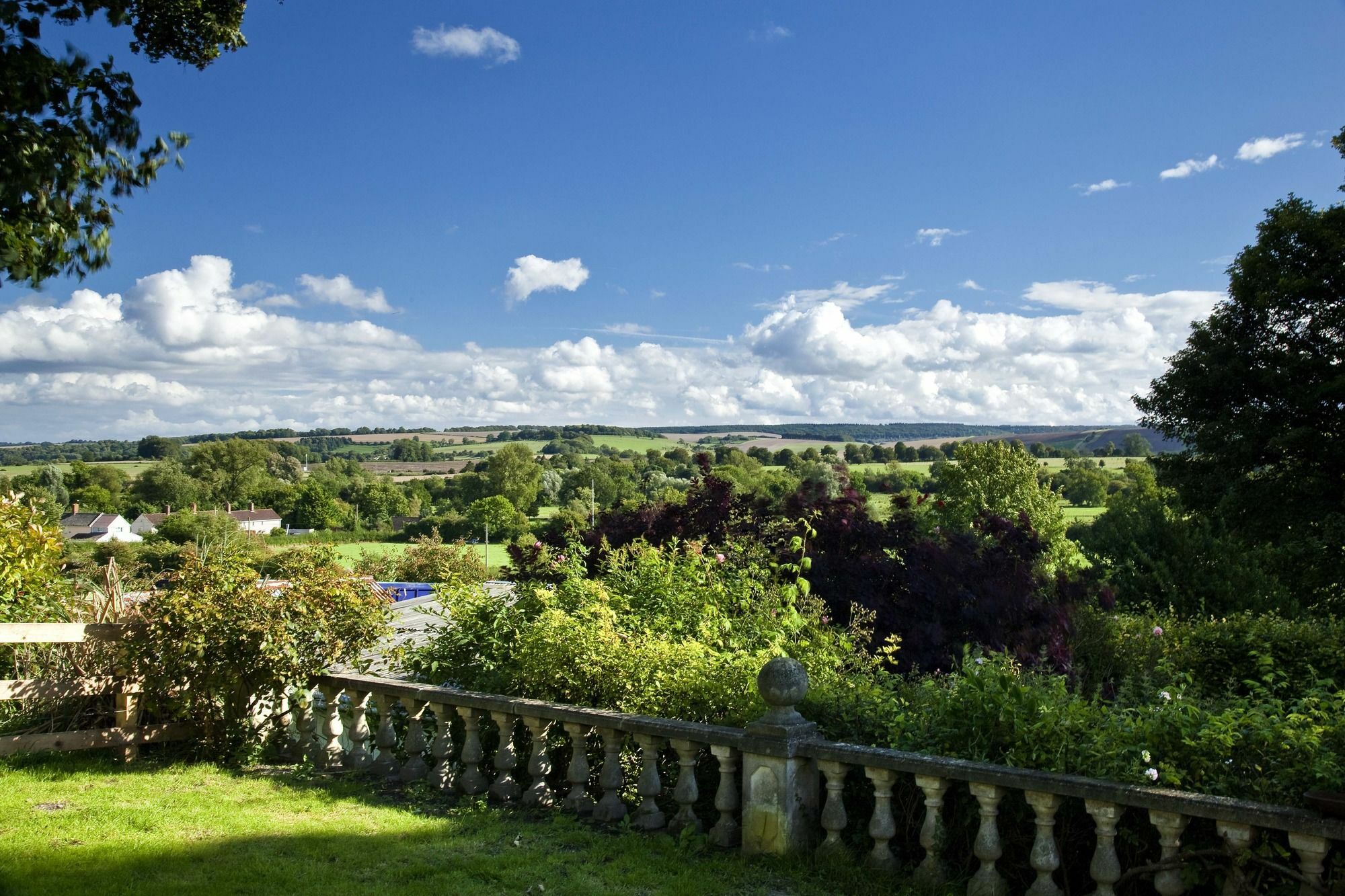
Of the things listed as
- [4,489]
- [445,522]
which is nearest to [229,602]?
[4,489]

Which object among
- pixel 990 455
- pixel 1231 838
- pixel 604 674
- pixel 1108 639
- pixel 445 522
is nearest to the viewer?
pixel 1231 838

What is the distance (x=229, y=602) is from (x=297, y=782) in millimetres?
1288

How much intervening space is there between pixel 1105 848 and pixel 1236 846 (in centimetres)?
46

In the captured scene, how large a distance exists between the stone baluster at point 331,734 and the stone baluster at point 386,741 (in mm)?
337

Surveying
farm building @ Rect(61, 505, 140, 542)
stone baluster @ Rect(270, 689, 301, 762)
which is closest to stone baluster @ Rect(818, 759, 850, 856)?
stone baluster @ Rect(270, 689, 301, 762)

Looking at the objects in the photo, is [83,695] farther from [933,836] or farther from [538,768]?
[933,836]

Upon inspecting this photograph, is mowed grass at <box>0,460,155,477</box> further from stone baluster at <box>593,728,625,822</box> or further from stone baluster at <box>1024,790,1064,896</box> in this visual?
stone baluster at <box>1024,790,1064,896</box>

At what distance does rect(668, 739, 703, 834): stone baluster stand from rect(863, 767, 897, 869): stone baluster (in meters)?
1.02

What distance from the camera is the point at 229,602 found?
597cm

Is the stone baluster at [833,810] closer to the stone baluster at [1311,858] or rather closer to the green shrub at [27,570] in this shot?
the stone baluster at [1311,858]

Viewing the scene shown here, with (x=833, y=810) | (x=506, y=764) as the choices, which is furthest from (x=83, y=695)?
(x=833, y=810)

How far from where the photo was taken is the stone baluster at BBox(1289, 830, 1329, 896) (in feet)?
10.2

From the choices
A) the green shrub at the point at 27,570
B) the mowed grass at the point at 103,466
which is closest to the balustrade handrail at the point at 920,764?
the green shrub at the point at 27,570

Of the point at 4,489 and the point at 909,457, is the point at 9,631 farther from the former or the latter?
the point at 909,457
